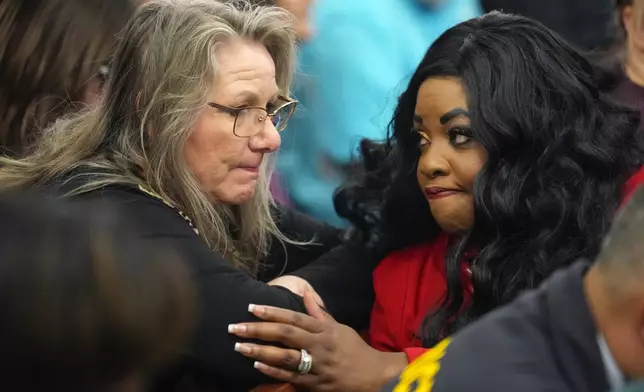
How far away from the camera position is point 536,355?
143 centimetres

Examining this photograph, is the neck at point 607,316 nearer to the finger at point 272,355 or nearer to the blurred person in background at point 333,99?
the finger at point 272,355

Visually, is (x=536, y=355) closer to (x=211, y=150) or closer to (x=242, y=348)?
(x=242, y=348)

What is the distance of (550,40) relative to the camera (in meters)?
2.24

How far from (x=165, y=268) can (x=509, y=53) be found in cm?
111

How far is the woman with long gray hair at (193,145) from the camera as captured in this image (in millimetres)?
2016

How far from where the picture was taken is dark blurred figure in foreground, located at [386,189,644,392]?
56.3 inches

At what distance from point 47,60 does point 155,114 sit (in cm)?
37

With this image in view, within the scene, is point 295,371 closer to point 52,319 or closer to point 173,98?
point 173,98

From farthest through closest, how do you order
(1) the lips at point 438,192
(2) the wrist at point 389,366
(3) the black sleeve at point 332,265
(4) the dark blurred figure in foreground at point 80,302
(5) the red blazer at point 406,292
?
(3) the black sleeve at point 332,265, (5) the red blazer at point 406,292, (1) the lips at point 438,192, (2) the wrist at point 389,366, (4) the dark blurred figure in foreground at point 80,302

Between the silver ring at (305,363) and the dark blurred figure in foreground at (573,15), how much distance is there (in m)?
1.81

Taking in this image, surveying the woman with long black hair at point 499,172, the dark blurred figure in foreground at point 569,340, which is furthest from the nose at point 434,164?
the dark blurred figure in foreground at point 569,340

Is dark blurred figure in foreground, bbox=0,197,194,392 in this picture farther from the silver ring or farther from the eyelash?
the eyelash

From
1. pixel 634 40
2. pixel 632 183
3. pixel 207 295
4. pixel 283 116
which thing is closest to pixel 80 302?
pixel 207 295

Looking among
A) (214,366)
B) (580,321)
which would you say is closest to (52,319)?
(580,321)
